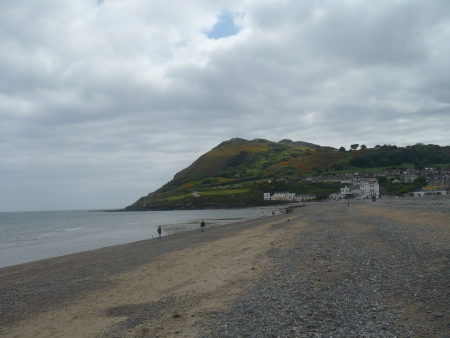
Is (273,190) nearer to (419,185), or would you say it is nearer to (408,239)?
(419,185)

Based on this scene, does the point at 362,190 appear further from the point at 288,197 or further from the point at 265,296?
the point at 265,296

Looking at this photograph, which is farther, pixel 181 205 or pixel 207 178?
pixel 207 178

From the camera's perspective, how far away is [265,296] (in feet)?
→ 27.4

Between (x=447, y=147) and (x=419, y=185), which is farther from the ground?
(x=447, y=147)

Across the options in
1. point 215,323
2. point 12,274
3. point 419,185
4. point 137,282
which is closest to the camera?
point 215,323

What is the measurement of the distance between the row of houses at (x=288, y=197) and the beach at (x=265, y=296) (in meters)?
110

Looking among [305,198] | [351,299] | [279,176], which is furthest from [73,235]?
[279,176]

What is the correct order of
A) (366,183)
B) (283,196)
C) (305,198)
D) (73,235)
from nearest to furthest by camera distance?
(73,235) → (366,183) → (305,198) → (283,196)

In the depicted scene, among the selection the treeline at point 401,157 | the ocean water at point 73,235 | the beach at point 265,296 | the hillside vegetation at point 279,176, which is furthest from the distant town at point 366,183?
the beach at point 265,296

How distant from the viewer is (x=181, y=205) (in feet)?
459

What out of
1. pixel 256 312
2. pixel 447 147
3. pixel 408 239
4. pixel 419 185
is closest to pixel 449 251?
pixel 408 239

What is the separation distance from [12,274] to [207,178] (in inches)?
6642

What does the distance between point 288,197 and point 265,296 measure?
400 ft

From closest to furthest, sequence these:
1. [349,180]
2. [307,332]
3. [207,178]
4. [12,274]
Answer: [307,332] → [12,274] → [349,180] → [207,178]
